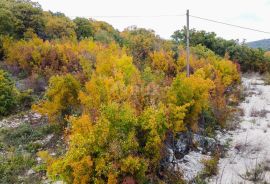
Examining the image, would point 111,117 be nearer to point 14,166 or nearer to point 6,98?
point 14,166

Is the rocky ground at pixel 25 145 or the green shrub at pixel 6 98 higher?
the green shrub at pixel 6 98

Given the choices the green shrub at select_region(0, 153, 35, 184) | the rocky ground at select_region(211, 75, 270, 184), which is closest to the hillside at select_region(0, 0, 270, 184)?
the green shrub at select_region(0, 153, 35, 184)

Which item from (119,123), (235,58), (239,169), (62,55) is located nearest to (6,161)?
(119,123)

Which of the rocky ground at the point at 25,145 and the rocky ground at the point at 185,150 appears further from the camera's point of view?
the rocky ground at the point at 185,150

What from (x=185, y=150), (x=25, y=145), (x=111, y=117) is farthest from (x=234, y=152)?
(x=25, y=145)

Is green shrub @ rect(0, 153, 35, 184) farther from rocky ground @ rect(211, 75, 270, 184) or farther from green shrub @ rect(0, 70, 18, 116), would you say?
rocky ground @ rect(211, 75, 270, 184)

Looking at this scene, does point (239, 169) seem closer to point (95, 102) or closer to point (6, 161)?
point (95, 102)

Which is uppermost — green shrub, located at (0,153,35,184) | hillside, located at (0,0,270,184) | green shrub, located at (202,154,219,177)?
hillside, located at (0,0,270,184)

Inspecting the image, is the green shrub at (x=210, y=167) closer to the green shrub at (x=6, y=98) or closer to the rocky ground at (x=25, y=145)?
the rocky ground at (x=25, y=145)

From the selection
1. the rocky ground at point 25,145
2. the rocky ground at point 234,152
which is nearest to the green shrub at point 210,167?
the rocky ground at point 234,152

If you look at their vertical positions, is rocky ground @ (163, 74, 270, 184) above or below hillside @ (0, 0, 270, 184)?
below

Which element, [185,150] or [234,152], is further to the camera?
[234,152]

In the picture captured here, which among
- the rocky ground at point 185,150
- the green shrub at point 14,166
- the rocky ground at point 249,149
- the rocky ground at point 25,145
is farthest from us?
the rocky ground at point 249,149
